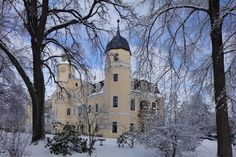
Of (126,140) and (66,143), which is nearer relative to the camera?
(66,143)

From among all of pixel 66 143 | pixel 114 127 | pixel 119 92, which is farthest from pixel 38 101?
pixel 119 92

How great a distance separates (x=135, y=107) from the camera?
49250 millimetres

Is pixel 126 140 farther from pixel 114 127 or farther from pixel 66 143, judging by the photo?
pixel 114 127

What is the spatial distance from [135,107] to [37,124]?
114 feet

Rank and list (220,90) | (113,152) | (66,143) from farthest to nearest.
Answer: (113,152), (66,143), (220,90)

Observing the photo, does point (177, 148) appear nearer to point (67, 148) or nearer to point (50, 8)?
point (67, 148)

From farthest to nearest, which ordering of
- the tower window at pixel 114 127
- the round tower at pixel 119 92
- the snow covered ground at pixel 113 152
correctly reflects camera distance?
the round tower at pixel 119 92 < the tower window at pixel 114 127 < the snow covered ground at pixel 113 152

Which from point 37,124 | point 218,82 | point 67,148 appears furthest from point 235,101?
point 37,124

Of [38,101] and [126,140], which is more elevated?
[38,101]

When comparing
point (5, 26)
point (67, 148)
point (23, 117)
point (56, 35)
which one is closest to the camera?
point (5, 26)

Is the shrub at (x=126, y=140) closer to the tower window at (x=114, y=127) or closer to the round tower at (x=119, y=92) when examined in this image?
the round tower at (x=119, y=92)

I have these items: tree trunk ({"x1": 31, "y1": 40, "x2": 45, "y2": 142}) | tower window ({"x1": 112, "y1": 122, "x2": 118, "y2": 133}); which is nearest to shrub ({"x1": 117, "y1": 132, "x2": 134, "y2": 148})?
tree trunk ({"x1": 31, "y1": 40, "x2": 45, "y2": 142})

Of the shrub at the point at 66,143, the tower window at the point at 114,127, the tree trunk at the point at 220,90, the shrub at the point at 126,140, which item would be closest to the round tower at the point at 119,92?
the tower window at the point at 114,127

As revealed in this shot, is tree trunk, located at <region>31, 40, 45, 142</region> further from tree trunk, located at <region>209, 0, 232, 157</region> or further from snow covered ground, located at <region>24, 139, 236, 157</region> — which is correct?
Result: tree trunk, located at <region>209, 0, 232, 157</region>
